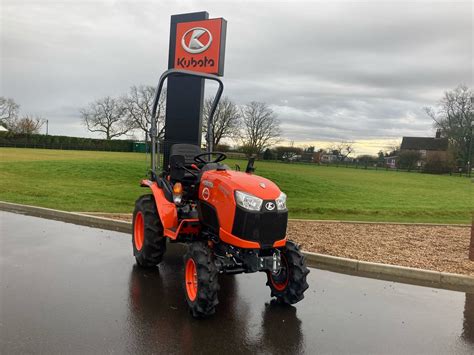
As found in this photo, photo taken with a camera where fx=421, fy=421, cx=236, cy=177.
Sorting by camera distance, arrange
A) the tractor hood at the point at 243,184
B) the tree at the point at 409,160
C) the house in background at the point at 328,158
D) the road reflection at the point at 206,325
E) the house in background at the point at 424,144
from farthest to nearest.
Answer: the house in background at the point at 424,144 < the tree at the point at 409,160 < the house in background at the point at 328,158 < the tractor hood at the point at 243,184 < the road reflection at the point at 206,325

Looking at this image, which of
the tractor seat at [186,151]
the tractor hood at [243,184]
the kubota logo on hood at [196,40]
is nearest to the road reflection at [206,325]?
the tractor hood at [243,184]

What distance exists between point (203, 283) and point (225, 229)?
0.60 m

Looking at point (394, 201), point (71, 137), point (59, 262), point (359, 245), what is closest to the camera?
point (59, 262)

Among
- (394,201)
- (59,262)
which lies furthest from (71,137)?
(59,262)

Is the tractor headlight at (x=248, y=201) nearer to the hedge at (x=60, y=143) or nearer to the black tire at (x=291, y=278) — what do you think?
the black tire at (x=291, y=278)

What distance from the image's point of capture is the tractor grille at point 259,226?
427 cm

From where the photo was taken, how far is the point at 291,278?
4656 mm

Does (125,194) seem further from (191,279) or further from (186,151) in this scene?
(191,279)

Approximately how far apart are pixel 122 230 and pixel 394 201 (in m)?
11.4

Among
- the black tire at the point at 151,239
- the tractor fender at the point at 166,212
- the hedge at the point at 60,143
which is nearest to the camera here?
the tractor fender at the point at 166,212

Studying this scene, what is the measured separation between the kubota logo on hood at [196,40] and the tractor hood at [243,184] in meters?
6.56

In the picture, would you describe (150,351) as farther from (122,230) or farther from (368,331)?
(122,230)

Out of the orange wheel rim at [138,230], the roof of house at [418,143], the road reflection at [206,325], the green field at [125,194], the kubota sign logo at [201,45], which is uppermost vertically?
the roof of house at [418,143]

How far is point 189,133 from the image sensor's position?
10758 millimetres
